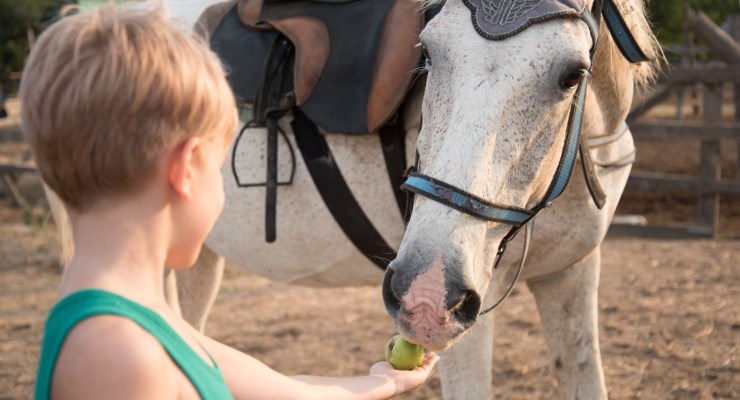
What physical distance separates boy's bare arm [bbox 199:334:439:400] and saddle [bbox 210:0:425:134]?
3.66 feet

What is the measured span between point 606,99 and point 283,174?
1088 millimetres

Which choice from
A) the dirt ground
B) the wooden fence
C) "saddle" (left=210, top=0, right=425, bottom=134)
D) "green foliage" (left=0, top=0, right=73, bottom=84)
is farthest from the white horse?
"green foliage" (left=0, top=0, right=73, bottom=84)

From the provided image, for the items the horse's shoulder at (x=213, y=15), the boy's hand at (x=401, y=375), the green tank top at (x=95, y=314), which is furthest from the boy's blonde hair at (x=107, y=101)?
the horse's shoulder at (x=213, y=15)

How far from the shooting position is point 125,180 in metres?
0.95

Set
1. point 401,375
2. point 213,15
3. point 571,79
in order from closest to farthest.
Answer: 1. point 401,375
2. point 571,79
3. point 213,15

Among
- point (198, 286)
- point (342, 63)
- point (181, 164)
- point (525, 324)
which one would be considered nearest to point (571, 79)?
point (342, 63)

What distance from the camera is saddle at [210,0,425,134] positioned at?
91.1 inches

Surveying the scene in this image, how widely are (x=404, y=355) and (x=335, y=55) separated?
1.31 meters

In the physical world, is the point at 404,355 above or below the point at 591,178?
above

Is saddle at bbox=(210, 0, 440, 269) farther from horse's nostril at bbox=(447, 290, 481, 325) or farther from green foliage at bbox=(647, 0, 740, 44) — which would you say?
green foliage at bbox=(647, 0, 740, 44)

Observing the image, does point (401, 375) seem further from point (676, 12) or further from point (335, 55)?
point (676, 12)

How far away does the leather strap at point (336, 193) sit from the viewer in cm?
257

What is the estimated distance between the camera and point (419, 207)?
175 cm

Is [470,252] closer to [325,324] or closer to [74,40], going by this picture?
[74,40]
